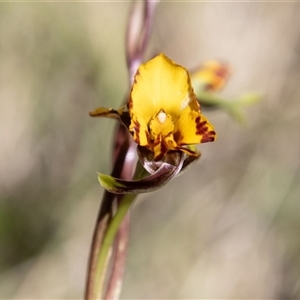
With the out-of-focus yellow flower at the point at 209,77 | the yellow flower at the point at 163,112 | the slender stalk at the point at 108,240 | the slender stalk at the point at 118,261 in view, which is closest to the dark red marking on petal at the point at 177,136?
the yellow flower at the point at 163,112

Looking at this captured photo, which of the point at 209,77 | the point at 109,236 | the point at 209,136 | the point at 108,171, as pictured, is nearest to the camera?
the point at 209,136

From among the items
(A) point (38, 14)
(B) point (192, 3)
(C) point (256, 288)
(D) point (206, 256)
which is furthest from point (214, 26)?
(C) point (256, 288)

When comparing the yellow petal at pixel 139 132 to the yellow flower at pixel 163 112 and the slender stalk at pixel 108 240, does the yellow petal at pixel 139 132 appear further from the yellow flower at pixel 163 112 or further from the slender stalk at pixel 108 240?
the slender stalk at pixel 108 240

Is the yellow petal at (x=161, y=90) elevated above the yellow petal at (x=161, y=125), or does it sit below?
above

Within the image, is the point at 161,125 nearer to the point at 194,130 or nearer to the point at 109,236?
the point at 194,130

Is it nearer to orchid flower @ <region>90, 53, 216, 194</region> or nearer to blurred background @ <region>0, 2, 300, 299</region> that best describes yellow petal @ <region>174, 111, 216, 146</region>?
orchid flower @ <region>90, 53, 216, 194</region>

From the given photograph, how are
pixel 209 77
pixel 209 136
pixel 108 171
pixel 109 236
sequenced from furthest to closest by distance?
pixel 108 171 → pixel 209 77 → pixel 109 236 → pixel 209 136

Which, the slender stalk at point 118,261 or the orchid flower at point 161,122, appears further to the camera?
the slender stalk at point 118,261

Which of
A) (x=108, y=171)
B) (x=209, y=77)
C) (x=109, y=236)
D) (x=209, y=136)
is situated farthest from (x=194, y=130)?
(x=108, y=171)
